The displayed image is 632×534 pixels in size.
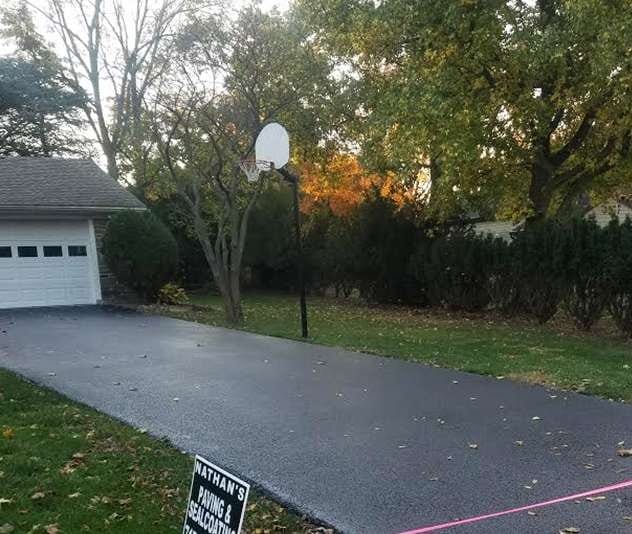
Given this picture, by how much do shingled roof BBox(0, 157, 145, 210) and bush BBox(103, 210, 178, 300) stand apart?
981 mm

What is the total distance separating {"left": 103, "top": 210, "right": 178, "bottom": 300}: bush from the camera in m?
16.9

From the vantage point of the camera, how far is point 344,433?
544 centimetres

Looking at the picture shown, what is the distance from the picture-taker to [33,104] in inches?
1132

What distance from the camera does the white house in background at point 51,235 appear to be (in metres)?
16.6

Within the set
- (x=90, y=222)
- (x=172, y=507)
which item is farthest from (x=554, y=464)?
(x=90, y=222)

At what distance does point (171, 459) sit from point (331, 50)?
Answer: 12.9 metres

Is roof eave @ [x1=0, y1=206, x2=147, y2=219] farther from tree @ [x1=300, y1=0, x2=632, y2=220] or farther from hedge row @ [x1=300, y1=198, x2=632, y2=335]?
tree @ [x1=300, y1=0, x2=632, y2=220]

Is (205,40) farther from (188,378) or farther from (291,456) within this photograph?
(291,456)

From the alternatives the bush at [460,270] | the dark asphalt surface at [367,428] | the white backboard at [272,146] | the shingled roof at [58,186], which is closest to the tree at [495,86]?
the bush at [460,270]

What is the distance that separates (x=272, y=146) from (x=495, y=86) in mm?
5124

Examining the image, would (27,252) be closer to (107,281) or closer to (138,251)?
(107,281)

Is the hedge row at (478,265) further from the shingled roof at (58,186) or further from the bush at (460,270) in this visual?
the shingled roof at (58,186)

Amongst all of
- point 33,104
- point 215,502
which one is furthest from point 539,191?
point 33,104

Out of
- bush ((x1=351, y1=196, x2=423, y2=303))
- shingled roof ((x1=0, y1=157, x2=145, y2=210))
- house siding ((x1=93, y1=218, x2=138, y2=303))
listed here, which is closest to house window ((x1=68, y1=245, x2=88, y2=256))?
house siding ((x1=93, y1=218, x2=138, y2=303))
